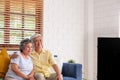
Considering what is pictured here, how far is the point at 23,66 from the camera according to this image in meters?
3.18

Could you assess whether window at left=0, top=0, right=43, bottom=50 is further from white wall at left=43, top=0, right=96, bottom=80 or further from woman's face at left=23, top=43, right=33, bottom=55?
woman's face at left=23, top=43, right=33, bottom=55

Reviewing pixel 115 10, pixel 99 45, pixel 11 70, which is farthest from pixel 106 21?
pixel 99 45

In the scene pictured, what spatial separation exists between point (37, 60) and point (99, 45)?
9.36 feet

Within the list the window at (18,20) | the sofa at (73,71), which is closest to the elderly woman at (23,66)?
the sofa at (73,71)

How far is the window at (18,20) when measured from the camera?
4418 millimetres

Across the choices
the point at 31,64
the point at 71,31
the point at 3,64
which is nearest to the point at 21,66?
the point at 31,64

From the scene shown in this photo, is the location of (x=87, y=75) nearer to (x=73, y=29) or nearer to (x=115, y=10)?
(x=73, y=29)

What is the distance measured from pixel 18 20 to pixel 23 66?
1670mm

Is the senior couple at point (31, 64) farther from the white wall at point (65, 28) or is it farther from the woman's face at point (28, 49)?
the white wall at point (65, 28)

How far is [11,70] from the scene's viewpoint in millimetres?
3203

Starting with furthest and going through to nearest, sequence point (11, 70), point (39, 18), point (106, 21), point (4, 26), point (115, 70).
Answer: point (106, 21) → point (39, 18) → point (4, 26) → point (11, 70) → point (115, 70)

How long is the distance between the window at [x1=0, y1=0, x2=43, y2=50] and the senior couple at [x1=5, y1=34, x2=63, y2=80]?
1.19 m

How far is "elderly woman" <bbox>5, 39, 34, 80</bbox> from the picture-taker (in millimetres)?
3143

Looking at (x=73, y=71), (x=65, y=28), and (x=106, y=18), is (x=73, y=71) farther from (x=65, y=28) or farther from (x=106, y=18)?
(x=106, y=18)
